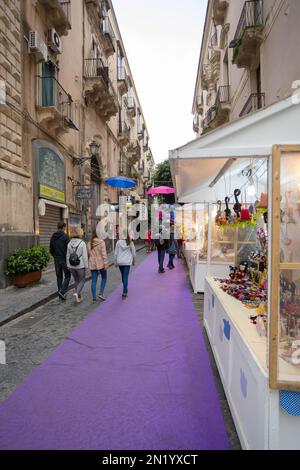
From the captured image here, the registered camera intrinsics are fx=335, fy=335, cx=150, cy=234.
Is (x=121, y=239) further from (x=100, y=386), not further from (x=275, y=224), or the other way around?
(x=275, y=224)

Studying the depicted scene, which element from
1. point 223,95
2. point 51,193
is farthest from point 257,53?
point 51,193

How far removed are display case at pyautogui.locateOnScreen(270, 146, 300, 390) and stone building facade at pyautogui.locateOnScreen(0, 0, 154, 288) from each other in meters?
7.79

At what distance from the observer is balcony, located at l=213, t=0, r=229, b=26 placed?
16.6 meters

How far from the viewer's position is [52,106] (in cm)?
1097

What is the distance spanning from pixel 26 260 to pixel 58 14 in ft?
29.3

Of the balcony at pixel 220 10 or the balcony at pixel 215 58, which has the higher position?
the balcony at pixel 220 10

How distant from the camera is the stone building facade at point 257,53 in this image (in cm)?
873

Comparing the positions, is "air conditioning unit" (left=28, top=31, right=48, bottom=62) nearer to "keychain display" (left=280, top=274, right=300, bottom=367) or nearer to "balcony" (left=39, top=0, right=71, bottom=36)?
"balcony" (left=39, top=0, right=71, bottom=36)

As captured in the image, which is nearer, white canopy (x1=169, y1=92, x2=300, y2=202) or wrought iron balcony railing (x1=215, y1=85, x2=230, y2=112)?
white canopy (x1=169, y1=92, x2=300, y2=202)

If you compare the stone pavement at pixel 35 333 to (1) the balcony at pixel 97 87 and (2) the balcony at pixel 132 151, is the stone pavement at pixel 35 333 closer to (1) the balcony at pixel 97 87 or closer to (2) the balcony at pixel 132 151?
(1) the balcony at pixel 97 87

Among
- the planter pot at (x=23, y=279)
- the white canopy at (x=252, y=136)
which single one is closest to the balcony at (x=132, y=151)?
the planter pot at (x=23, y=279)

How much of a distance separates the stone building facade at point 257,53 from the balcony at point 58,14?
626 centimetres

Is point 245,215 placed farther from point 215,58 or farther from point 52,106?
point 215,58

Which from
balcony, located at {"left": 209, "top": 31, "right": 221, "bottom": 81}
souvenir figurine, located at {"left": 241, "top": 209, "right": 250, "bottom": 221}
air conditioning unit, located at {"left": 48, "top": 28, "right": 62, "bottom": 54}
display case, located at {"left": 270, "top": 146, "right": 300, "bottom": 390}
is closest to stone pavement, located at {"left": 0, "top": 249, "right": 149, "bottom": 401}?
display case, located at {"left": 270, "top": 146, "right": 300, "bottom": 390}
